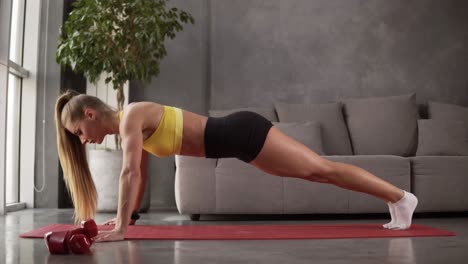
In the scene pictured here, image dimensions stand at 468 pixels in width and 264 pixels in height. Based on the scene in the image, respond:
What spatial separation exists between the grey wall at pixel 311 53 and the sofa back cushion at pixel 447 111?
0.96 ft

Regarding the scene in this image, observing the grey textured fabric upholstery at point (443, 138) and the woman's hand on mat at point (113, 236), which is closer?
the woman's hand on mat at point (113, 236)

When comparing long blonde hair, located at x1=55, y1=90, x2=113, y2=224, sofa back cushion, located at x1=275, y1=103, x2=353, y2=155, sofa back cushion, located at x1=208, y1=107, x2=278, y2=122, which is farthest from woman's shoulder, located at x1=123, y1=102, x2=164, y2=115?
sofa back cushion, located at x1=275, y1=103, x2=353, y2=155

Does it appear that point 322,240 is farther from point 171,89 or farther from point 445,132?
point 171,89

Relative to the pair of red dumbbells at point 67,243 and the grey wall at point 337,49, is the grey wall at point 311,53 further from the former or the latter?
the pair of red dumbbells at point 67,243

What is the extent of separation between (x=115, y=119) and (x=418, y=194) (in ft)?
7.86

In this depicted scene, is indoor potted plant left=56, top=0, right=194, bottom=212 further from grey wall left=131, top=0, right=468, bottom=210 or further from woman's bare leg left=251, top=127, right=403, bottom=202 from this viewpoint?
woman's bare leg left=251, top=127, right=403, bottom=202

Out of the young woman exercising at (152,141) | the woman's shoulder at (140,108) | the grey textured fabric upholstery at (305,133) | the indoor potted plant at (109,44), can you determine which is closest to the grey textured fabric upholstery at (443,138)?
the grey textured fabric upholstery at (305,133)

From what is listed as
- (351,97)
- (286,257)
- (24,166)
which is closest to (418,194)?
(351,97)

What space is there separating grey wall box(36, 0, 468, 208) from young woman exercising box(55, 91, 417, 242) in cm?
257

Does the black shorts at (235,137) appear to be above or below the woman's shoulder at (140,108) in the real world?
below

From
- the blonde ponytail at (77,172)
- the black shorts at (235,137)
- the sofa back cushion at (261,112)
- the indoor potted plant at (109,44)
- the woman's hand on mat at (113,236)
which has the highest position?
the indoor potted plant at (109,44)

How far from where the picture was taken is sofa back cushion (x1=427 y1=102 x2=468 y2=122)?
4.85m

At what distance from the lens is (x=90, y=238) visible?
237 cm

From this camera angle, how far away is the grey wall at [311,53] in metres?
5.26
